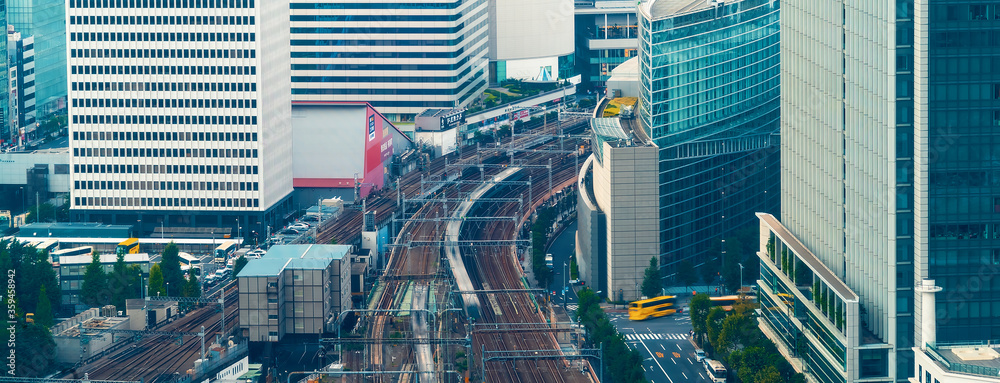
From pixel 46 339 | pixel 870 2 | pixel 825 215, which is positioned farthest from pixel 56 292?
pixel 870 2

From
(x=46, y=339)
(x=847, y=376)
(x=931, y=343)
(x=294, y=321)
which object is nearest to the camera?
(x=931, y=343)

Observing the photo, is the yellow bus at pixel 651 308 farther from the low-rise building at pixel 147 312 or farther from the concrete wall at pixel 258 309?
the low-rise building at pixel 147 312

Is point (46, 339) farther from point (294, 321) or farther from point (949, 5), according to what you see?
point (949, 5)

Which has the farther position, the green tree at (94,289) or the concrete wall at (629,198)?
Result: the concrete wall at (629,198)

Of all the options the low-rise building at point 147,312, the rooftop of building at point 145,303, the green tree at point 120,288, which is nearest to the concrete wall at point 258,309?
the low-rise building at point 147,312

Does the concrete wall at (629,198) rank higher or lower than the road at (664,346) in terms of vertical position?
higher

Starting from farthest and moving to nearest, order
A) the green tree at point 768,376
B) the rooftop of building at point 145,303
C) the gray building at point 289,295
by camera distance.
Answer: the rooftop of building at point 145,303
the gray building at point 289,295
the green tree at point 768,376

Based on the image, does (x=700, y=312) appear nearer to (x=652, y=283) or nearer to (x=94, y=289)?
(x=652, y=283)
